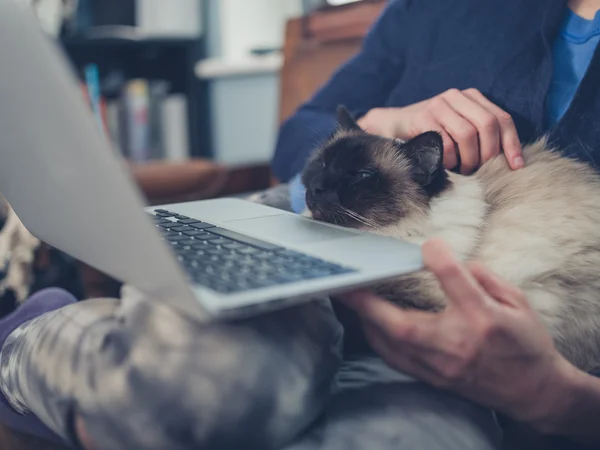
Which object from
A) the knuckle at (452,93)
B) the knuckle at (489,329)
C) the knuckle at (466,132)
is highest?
the knuckle at (452,93)

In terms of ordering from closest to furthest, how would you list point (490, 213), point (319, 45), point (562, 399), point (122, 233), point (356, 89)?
point (122, 233) < point (562, 399) < point (490, 213) < point (356, 89) < point (319, 45)

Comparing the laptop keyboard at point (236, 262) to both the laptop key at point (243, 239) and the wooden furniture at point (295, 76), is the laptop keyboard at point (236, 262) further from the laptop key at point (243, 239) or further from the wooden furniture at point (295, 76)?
the wooden furniture at point (295, 76)

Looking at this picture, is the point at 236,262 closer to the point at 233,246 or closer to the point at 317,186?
the point at 233,246

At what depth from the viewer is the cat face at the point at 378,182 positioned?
3.17ft

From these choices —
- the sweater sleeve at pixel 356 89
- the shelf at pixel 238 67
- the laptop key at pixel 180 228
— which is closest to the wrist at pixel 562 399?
the laptop key at pixel 180 228

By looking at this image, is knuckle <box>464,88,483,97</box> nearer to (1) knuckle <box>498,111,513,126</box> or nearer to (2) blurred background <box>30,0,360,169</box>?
(1) knuckle <box>498,111,513,126</box>

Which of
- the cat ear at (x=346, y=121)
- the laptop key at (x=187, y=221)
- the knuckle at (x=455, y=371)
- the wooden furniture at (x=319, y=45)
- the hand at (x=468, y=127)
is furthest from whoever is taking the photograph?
the wooden furniture at (x=319, y=45)

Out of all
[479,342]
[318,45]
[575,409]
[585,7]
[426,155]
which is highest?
[585,7]

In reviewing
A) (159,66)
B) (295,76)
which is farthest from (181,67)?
(295,76)

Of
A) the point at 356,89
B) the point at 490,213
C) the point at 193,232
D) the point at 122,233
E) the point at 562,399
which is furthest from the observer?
Result: the point at 356,89

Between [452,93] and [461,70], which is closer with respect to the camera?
[452,93]

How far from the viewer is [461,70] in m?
1.13

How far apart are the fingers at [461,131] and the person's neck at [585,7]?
0.31m

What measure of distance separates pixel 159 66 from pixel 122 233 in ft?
8.97
